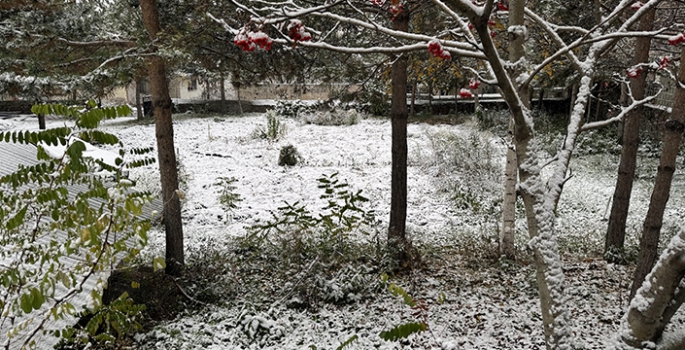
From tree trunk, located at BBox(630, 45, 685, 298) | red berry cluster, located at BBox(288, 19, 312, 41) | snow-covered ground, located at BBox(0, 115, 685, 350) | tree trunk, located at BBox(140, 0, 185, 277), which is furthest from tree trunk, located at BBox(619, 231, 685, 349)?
tree trunk, located at BBox(140, 0, 185, 277)

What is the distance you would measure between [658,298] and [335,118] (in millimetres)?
17331

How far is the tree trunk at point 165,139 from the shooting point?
6027mm

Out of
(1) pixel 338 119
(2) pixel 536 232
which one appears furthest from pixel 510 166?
(1) pixel 338 119

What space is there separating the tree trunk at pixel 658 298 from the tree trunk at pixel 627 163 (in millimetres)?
5226

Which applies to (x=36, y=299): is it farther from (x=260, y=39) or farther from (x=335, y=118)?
(x=335, y=118)

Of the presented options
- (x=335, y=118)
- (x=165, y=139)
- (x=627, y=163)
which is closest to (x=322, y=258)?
(x=165, y=139)

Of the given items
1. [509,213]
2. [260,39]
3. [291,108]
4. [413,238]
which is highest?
[260,39]

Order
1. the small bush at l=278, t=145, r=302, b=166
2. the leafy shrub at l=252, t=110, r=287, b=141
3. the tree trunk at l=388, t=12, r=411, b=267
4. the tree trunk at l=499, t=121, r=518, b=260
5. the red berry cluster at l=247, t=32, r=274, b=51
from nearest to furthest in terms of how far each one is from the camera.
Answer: the red berry cluster at l=247, t=32, r=274, b=51
the tree trunk at l=388, t=12, r=411, b=267
the tree trunk at l=499, t=121, r=518, b=260
the small bush at l=278, t=145, r=302, b=166
the leafy shrub at l=252, t=110, r=287, b=141

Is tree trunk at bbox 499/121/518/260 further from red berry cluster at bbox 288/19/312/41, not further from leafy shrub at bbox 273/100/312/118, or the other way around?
leafy shrub at bbox 273/100/312/118

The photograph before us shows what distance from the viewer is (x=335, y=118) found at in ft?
62.7

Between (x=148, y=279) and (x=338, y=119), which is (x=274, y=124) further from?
(x=148, y=279)

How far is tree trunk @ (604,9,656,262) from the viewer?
6410 mm

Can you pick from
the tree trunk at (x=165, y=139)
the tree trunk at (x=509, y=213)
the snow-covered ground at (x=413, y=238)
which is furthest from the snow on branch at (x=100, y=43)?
the tree trunk at (x=509, y=213)

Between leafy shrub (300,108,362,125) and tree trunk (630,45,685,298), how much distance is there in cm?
1444
